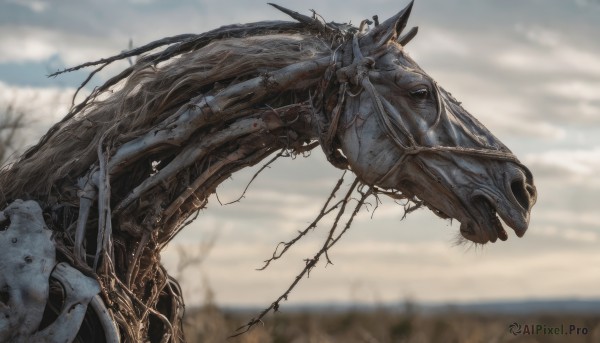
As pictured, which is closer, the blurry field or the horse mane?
the horse mane

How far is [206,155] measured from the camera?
438 centimetres

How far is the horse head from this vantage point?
407 centimetres

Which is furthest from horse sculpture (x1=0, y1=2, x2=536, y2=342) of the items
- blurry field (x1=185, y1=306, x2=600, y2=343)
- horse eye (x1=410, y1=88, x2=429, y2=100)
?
blurry field (x1=185, y1=306, x2=600, y2=343)

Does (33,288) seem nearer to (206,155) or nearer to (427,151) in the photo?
(206,155)

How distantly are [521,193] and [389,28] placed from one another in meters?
1.01

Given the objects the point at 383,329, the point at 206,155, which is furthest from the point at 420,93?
the point at 383,329

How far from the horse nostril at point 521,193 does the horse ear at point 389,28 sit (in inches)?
36.2

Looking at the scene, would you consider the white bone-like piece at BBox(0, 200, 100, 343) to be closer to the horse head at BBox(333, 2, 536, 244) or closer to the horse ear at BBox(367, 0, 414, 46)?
the horse head at BBox(333, 2, 536, 244)

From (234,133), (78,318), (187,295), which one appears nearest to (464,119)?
(234,133)

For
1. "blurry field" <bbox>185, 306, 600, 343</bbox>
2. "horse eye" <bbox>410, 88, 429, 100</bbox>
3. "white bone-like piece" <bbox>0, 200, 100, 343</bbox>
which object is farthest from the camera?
"blurry field" <bbox>185, 306, 600, 343</bbox>

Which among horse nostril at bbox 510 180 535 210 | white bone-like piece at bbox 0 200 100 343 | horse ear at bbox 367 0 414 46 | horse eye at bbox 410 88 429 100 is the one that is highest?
horse ear at bbox 367 0 414 46

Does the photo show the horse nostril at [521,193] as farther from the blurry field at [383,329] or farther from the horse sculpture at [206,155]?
the blurry field at [383,329]

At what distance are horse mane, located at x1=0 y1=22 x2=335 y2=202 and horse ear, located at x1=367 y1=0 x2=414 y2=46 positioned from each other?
0.89 ft

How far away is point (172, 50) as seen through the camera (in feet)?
15.5
